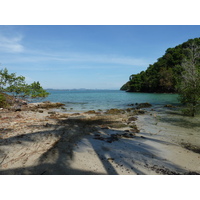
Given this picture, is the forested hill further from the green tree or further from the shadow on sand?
the shadow on sand

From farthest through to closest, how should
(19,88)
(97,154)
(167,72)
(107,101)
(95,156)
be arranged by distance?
(167,72) → (107,101) → (19,88) → (97,154) → (95,156)

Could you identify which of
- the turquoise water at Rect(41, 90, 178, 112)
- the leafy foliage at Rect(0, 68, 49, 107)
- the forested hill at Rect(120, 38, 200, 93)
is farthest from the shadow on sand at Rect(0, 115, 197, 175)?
the forested hill at Rect(120, 38, 200, 93)

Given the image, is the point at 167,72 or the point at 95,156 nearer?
the point at 95,156

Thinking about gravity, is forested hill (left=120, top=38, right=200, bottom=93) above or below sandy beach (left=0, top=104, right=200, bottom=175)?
above

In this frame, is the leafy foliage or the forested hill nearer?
the leafy foliage

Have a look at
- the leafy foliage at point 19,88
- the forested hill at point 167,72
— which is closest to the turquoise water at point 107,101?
the leafy foliage at point 19,88

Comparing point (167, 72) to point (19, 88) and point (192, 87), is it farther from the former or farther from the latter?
point (19, 88)

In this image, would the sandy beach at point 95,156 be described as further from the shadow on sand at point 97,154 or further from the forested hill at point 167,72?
the forested hill at point 167,72

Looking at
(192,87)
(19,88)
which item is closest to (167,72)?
(192,87)

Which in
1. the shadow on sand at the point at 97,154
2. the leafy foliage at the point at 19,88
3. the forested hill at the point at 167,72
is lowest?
the shadow on sand at the point at 97,154

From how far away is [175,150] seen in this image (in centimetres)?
650

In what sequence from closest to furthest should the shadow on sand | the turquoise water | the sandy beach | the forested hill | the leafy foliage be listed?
the shadow on sand < the sandy beach < the leafy foliage < the turquoise water < the forested hill

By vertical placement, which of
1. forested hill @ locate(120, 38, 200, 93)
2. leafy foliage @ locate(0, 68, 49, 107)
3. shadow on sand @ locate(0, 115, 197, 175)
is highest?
forested hill @ locate(120, 38, 200, 93)

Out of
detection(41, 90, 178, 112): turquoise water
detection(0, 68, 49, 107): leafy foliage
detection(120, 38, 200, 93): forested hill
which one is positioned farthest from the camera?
detection(120, 38, 200, 93): forested hill
